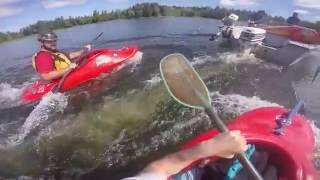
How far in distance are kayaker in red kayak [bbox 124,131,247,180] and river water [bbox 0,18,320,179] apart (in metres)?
2.50

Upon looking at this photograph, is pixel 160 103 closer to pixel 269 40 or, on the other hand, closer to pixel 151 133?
pixel 151 133

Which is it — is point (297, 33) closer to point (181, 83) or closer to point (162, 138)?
point (162, 138)

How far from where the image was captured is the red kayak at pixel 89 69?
6133 mm

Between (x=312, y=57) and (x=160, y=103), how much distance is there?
277 centimetres

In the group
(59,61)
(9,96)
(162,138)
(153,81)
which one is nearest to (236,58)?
(153,81)

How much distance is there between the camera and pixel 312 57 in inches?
264

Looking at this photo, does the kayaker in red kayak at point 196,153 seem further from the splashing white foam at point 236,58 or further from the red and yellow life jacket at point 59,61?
the splashing white foam at point 236,58

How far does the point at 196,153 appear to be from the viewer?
1.39m

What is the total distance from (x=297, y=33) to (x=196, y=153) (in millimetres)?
6207

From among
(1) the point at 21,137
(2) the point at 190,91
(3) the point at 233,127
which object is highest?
(2) the point at 190,91

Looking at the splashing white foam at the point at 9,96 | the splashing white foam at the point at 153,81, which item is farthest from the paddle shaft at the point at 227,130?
the splashing white foam at the point at 9,96

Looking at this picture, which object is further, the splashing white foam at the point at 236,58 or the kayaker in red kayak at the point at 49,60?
the splashing white foam at the point at 236,58

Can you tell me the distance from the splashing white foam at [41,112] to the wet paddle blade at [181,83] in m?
3.67

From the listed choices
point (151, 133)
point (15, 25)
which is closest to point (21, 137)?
point (151, 133)
